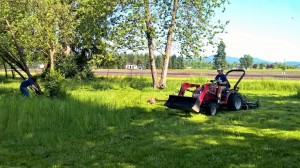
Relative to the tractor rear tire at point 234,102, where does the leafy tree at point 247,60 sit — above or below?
above

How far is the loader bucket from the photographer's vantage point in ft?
39.5

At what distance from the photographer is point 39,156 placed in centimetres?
762

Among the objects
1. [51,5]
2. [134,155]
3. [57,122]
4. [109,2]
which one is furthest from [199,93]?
[51,5]

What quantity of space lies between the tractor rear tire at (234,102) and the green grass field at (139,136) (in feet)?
1.25

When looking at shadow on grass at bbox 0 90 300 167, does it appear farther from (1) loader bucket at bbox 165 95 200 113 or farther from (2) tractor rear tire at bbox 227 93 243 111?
(2) tractor rear tire at bbox 227 93 243 111

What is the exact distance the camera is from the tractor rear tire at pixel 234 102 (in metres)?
13.9

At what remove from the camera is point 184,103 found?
12484 millimetres

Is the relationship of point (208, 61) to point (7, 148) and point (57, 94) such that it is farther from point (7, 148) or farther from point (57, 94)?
point (7, 148)

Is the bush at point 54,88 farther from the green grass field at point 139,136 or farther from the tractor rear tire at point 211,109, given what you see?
the tractor rear tire at point 211,109

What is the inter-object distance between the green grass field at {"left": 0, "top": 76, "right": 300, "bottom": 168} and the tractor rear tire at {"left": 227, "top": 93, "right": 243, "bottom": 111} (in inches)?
15.0

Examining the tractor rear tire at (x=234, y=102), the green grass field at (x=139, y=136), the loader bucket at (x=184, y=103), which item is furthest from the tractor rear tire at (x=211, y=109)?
the tractor rear tire at (x=234, y=102)

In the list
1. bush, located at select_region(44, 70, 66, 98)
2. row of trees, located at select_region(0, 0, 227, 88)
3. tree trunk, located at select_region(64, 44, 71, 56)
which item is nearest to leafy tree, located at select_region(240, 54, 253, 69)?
tree trunk, located at select_region(64, 44, 71, 56)

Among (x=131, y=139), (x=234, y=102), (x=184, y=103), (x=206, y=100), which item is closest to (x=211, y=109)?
(x=206, y=100)

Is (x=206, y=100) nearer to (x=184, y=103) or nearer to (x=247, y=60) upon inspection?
(x=184, y=103)
